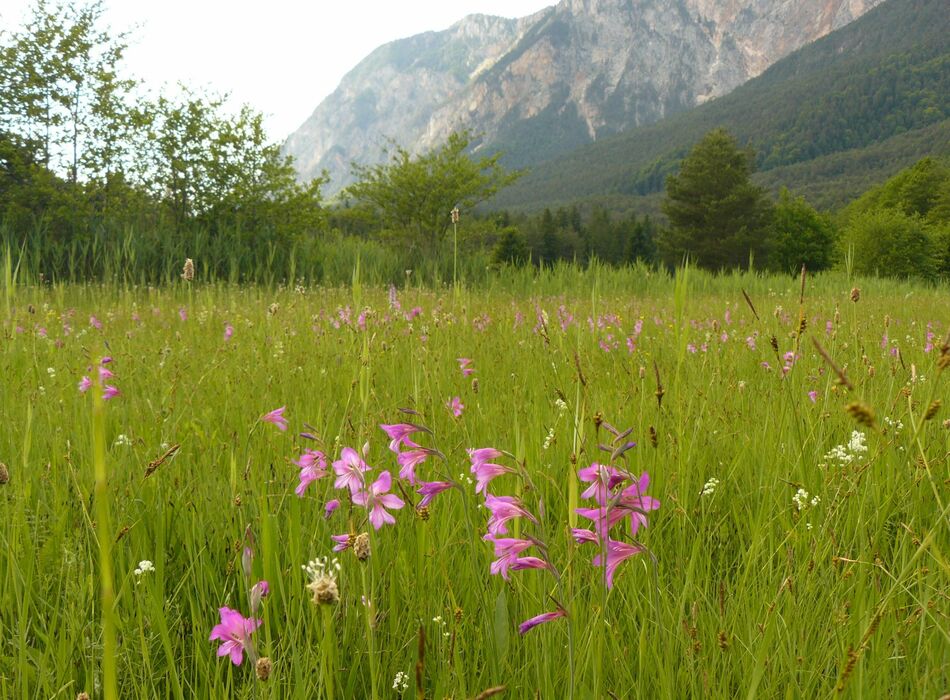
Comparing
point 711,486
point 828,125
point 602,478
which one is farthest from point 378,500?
point 828,125

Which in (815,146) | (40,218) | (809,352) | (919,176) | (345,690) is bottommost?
(345,690)

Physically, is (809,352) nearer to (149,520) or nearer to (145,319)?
(149,520)

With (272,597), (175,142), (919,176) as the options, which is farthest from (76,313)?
(919,176)

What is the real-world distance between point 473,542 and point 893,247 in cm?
4187

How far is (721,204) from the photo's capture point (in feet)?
168

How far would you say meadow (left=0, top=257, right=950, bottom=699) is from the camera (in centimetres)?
100

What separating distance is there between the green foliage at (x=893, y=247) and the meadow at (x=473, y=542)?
38.2 m

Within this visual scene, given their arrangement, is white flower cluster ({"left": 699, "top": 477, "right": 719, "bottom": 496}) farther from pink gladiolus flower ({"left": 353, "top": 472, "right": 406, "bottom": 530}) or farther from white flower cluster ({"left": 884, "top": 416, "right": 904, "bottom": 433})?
pink gladiolus flower ({"left": 353, "top": 472, "right": 406, "bottom": 530})

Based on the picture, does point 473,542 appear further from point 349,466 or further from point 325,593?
point 325,593

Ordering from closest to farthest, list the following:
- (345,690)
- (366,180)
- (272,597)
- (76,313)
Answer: (345,690) < (272,597) < (76,313) < (366,180)

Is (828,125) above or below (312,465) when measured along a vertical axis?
above

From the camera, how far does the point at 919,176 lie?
59719mm

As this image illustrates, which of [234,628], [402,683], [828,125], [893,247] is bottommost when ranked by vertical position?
[402,683]

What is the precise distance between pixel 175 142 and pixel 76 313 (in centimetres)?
908
